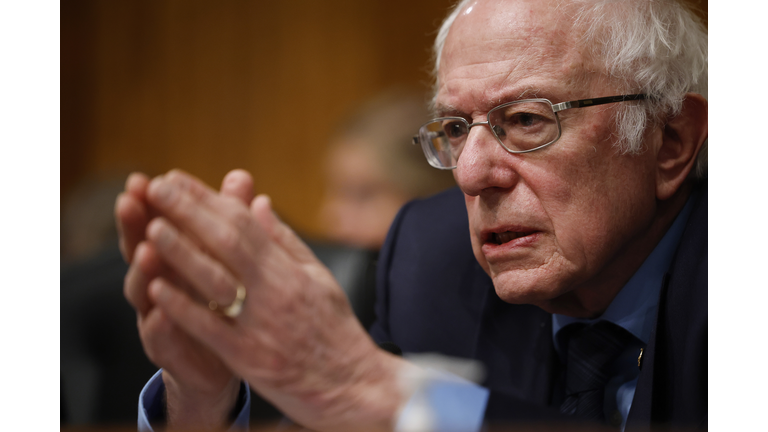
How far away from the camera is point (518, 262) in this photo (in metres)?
0.91

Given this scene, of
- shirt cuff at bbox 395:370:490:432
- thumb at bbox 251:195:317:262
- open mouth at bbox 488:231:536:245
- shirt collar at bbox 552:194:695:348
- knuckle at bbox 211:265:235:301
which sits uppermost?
thumb at bbox 251:195:317:262

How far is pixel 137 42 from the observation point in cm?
193

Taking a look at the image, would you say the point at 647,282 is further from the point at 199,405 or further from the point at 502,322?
the point at 199,405

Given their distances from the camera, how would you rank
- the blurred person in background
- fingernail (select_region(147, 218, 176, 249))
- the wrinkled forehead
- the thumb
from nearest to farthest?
fingernail (select_region(147, 218, 176, 249)) < the thumb < the wrinkled forehead < the blurred person in background

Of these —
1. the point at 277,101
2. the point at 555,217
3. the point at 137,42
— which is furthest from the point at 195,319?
the point at 277,101

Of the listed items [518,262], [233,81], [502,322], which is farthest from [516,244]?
[233,81]

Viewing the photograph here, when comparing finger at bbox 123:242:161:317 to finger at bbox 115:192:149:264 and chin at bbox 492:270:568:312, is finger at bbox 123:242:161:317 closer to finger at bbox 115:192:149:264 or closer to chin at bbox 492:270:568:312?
finger at bbox 115:192:149:264

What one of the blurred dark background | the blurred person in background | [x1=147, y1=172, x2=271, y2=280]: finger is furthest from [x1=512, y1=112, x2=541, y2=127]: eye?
the blurred dark background

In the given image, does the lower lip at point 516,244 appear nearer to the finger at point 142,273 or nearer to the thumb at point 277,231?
the thumb at point 277,231

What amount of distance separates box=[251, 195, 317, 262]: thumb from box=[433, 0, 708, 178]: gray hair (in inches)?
23.4

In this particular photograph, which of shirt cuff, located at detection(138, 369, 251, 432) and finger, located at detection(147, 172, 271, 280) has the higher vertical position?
finger, located at detection(147, 172, 271, 280)

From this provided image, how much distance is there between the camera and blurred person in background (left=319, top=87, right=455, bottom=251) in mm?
1744

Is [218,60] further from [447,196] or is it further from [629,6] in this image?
[629,6]

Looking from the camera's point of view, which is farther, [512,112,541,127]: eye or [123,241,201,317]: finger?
[512,112,541,127]: eye
